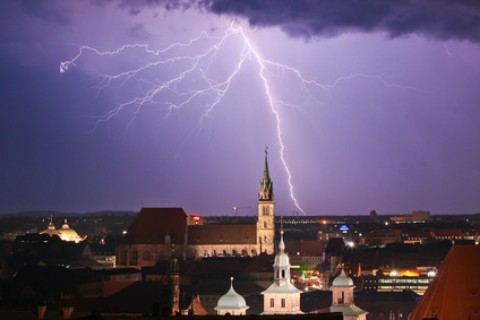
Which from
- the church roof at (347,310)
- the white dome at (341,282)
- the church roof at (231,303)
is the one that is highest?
the white dome at (341,282)

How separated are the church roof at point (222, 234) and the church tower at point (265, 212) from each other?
156 cm

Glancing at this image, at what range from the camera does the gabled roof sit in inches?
5197

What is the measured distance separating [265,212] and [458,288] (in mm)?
81549

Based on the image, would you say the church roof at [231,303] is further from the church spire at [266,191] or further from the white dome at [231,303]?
the church spire at [266,191]

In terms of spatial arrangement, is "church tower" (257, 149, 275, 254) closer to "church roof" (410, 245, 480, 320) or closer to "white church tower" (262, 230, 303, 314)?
"white church tower" (262, 230, 303, 314)

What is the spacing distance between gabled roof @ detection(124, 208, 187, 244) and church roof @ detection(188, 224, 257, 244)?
1781 millimetres

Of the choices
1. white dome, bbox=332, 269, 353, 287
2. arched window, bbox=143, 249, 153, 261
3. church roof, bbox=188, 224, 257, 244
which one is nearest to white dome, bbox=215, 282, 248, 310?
white dome, bbox=332, 269, 353, 287

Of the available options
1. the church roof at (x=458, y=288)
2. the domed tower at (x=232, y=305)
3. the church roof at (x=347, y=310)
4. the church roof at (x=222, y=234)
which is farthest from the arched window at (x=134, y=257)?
the church roof at (x=458, y=288)

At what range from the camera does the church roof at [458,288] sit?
50.6 m

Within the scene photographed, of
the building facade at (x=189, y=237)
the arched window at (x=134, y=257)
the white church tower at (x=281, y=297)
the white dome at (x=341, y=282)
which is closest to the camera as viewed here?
the white church tower at (x=281, y=297)

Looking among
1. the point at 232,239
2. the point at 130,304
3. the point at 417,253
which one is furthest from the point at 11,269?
the point at 130,304

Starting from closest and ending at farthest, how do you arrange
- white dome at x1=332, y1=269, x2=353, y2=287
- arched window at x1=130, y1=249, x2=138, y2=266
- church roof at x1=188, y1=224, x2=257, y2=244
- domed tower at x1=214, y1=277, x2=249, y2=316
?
domed tower at x1=214, y1=277, x2=249, y2=316 → white dome at x1=332, y1=269, x2=353, y2=287 → arched window at x1=130, y1=249, x2=138, y2=266 → church roof at x1=188, y1=224, x2=257, y2=244

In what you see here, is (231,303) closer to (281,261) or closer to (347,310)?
(281,261)

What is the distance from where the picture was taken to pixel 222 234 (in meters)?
136
